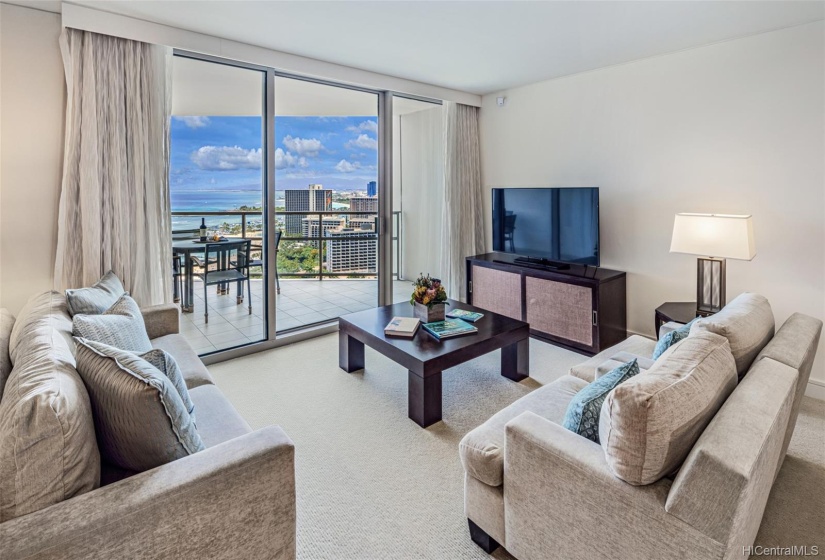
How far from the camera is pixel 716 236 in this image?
9.47ft

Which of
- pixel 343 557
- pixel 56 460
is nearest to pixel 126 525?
pixel 56 460

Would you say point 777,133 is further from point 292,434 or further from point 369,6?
point 292,434

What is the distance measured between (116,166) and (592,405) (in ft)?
10.5

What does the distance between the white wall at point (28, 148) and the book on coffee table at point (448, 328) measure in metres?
2.54

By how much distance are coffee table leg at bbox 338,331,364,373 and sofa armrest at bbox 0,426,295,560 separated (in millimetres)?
1926

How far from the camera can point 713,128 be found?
10.9 feet

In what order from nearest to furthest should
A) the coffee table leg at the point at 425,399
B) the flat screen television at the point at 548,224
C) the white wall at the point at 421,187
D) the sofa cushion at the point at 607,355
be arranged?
the sofa cushion at the point at 607,355 < the coffee table leg at the point at 425,399 < the flat screen television at the point at 548,224 < the white wall at the point at 421,187

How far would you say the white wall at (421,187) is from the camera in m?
5.15

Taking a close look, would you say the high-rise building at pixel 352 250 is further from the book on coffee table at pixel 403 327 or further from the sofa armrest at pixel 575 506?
the sofa armrest at pixel 575 506

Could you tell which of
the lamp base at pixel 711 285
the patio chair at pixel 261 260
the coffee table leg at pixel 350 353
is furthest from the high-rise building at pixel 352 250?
the lamp base at pixel 711 285

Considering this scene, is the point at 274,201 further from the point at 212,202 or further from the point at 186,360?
the point at 186,360

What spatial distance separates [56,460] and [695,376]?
1.71m

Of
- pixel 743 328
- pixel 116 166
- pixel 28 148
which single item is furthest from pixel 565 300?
pixel 28 148

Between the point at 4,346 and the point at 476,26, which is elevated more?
the point at 476,26
